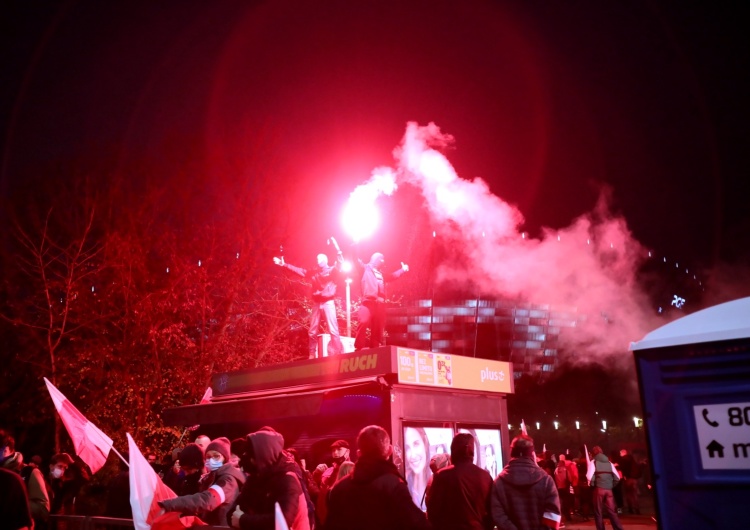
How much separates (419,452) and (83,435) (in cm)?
622

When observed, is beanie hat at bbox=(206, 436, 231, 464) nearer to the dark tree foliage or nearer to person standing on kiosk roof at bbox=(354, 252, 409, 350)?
person standing on kiosk roof at bbox=(354, 252, 409, 350)

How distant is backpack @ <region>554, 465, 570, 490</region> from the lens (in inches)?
633

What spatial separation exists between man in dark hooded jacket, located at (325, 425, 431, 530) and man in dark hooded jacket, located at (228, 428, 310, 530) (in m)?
0.63

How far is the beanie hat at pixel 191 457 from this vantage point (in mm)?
6375

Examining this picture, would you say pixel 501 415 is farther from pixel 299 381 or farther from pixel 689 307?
pixel 689 307

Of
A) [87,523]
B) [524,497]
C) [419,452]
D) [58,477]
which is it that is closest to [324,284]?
[419,452]

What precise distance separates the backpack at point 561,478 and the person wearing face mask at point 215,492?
11.7 meters

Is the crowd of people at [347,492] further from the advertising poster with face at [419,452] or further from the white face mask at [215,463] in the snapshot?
the advertising poster with face at [419,452]

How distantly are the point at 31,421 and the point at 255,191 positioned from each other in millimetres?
10766

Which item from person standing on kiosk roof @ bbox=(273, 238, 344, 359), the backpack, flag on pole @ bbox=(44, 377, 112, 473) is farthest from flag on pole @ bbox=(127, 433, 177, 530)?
the backpack

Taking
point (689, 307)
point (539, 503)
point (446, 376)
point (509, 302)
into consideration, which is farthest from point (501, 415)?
point (509, 302)

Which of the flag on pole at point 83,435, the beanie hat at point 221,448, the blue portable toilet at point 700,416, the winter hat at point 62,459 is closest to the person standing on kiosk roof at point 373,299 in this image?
the winter hat at point 62,459

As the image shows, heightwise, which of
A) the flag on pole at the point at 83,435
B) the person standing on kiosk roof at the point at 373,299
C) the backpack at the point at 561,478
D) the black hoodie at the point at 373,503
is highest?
the person standing on kiosk roof at the point at 373,299

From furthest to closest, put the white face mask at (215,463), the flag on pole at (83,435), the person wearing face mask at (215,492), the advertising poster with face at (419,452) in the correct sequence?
1. the advertising poster with face at (419,452)
2. the flag on pole at (83,435)
3. the white face mask at (215,463)
4. the person wearing face mask at (215,492)
